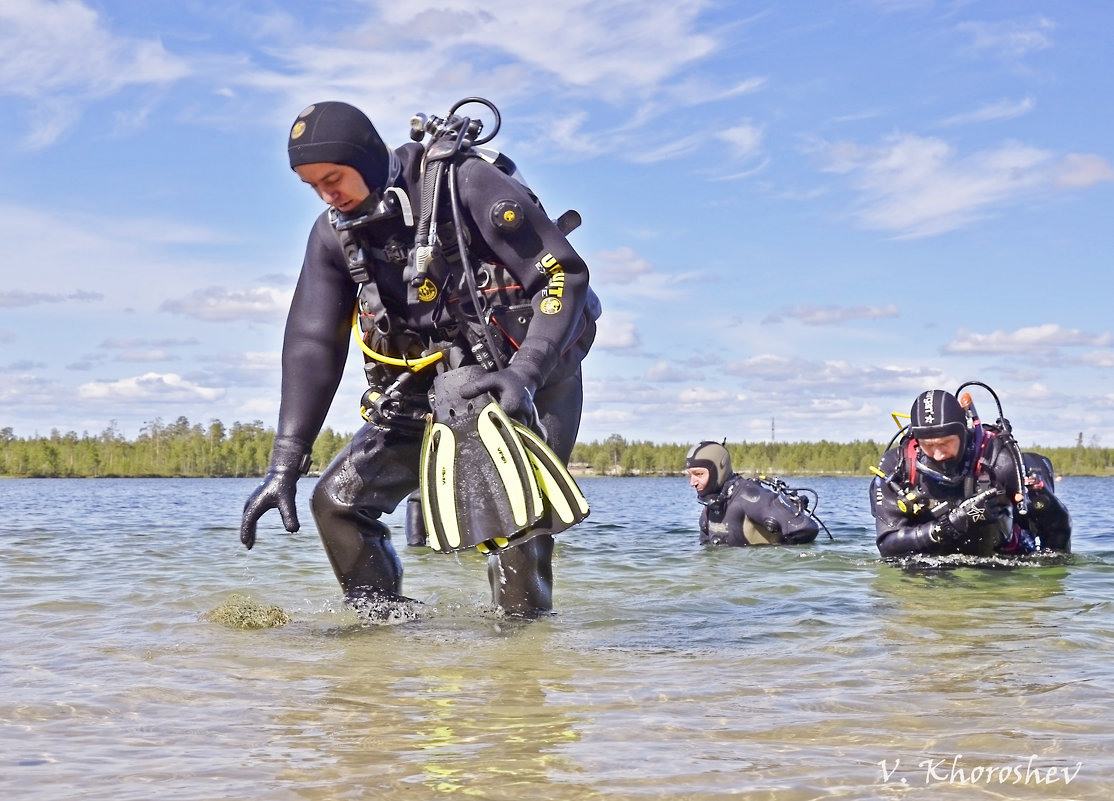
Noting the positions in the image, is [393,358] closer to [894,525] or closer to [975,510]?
[975,510]

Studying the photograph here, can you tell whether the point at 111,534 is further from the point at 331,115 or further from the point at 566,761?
the point at 566,761

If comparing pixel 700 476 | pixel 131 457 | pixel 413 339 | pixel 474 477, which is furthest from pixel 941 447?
pixel 131 457

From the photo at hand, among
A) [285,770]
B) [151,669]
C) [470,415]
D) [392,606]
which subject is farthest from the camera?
[392,606]

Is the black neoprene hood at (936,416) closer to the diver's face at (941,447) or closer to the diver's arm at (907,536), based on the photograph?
the diver's face at (941,447)

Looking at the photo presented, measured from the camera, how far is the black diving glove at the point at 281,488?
458 cm

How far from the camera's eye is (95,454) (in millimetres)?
85375

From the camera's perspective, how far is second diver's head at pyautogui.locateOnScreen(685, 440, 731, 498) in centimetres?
1062

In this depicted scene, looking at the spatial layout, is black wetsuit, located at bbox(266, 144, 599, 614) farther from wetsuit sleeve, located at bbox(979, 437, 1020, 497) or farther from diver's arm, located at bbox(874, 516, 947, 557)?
wetsuit sleeve, located at bbox(979, 437, 1020, 497)

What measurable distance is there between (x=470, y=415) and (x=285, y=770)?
5.78 ft

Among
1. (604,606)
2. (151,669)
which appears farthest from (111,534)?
(151,669)

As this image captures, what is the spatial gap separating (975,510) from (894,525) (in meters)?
0.74

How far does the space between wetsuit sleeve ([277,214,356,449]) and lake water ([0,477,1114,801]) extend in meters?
0.91

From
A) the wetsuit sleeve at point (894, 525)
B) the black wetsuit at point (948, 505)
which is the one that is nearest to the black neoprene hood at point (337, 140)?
the wetsuit sleeve at point (894, 525)

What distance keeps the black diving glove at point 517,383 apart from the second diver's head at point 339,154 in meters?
0.78
